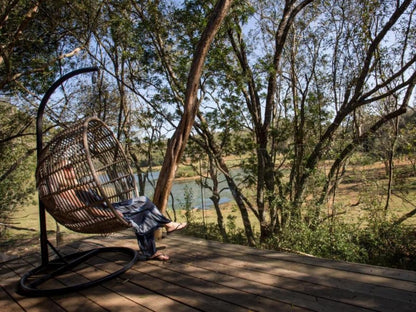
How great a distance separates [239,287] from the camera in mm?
1701

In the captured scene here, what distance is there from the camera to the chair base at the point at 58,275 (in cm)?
Answer: 183

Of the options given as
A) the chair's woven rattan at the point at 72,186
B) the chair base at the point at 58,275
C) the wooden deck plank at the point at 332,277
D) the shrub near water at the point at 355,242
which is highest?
the chair's woven rattan at the point at 72,186

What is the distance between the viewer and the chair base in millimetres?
1828

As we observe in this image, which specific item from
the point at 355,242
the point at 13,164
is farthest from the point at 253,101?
the point at 13,164

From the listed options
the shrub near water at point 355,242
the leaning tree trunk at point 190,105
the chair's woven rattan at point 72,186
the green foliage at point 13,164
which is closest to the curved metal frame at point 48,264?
the chair's woven rattan at point 72,186

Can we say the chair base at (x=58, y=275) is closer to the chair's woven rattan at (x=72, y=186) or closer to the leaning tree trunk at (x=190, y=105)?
the chair's woven rattan at (x=72, y=186)

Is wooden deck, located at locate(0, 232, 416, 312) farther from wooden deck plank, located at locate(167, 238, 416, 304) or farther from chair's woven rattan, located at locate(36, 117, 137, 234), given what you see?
chair's woven rattan, located at locate(36, 117, 137, 234)

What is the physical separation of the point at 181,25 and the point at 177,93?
1165mm

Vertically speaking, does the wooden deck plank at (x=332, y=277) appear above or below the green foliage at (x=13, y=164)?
below

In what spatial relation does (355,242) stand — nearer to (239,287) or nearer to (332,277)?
(332,277)

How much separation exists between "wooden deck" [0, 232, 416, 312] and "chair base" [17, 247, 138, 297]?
0.04 metres

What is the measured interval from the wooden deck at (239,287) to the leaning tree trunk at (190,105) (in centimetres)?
80

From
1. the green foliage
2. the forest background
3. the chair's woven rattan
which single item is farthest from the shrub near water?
the green foliage

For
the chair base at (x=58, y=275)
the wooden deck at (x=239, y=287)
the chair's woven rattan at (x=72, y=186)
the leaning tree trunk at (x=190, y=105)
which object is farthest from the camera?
the leaning tree trunk at (x=190, y=105)
